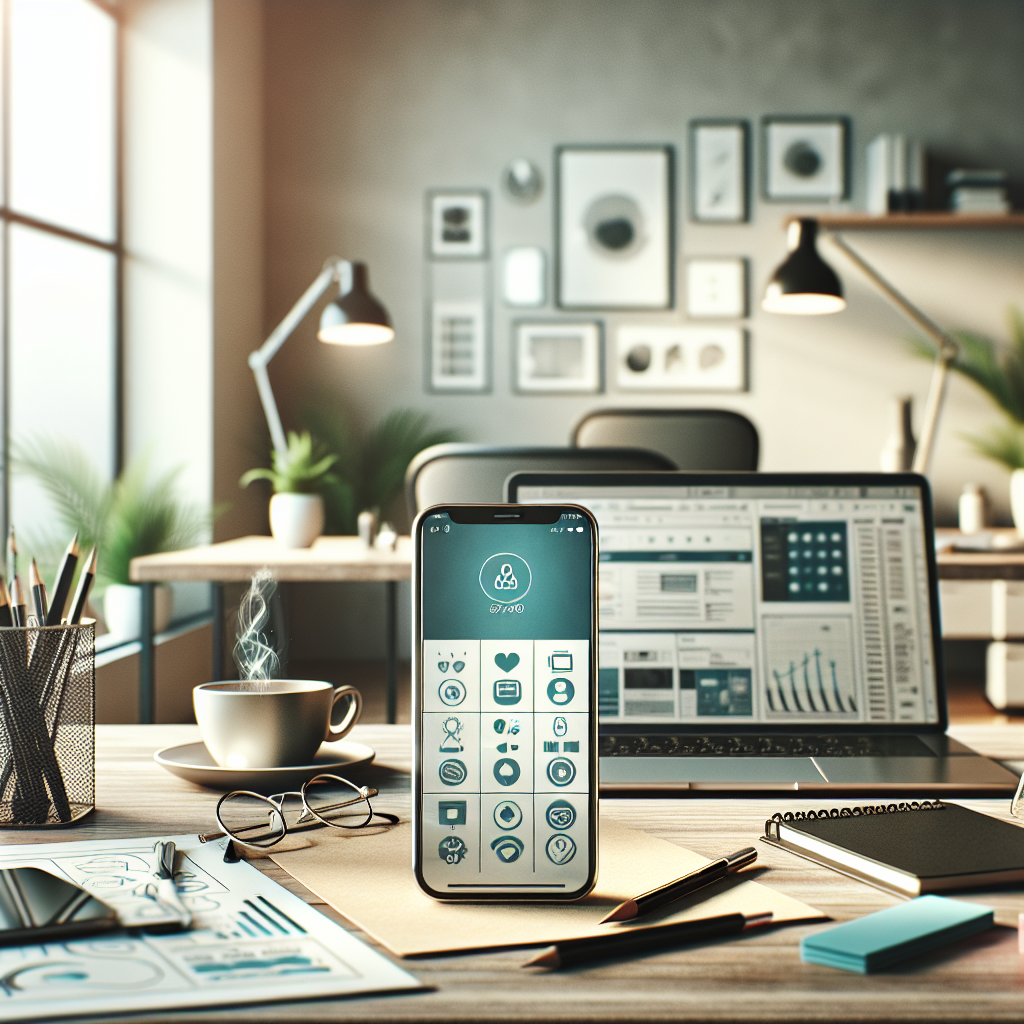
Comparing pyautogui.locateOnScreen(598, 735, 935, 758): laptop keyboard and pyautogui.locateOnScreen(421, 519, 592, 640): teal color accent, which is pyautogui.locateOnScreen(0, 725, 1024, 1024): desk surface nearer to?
pyautogui.locateOnScreen(421, 519, 592, 640): teal color accent

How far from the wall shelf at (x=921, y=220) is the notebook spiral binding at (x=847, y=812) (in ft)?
12.3

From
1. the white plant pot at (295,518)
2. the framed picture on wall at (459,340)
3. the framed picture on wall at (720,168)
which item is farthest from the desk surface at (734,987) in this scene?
the framed picture on wall at (720,168)

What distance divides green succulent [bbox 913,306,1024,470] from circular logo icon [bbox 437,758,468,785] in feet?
13.3

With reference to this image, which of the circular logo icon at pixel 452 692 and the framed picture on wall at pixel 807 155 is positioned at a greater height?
the framed picture on wall at pixel 807 155

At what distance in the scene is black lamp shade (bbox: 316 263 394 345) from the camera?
2.97 m

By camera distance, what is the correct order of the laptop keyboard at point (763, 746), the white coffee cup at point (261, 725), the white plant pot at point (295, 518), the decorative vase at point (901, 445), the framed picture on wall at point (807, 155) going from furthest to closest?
the framed picture on wall at point (807, 155), the decorative vase at point (901, 445), the white plant pot at point (295, 518), the laptop keyboard at point (763, 746), the white coffee cup at point (261, 725)

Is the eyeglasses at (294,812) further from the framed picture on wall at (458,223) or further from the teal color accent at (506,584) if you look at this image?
the framed picture on wall at (458,223)

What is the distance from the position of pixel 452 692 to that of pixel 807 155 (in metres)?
4.26

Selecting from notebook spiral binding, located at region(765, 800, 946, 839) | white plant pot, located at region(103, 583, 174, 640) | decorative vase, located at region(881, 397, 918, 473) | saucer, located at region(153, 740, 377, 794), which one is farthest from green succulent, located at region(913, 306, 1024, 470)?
saucer, located at region(153, 740, 377, 794)

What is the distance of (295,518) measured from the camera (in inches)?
102

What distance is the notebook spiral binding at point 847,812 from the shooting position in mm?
589

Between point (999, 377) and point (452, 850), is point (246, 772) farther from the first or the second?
point (999, 377)

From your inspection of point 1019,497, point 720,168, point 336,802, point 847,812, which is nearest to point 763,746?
point 847,812

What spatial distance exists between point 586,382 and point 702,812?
3.73 m
